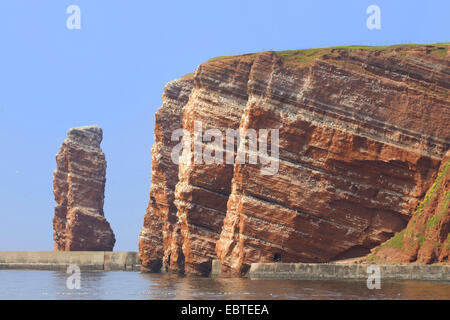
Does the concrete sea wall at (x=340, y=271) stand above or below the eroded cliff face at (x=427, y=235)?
below

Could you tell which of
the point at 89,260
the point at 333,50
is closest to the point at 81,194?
the point at 89,260

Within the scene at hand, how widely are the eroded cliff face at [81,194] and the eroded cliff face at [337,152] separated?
1571 inches


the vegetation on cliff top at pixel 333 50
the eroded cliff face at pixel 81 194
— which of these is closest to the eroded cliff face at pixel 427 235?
the vegetation on cliff top at pixel 333 50

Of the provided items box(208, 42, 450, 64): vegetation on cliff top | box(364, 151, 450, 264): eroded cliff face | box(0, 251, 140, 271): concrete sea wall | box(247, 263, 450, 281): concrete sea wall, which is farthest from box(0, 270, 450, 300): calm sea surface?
box(0, 251, 140, 271): concrete sea wall

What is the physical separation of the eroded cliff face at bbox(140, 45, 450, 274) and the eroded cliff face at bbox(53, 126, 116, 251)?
131 ft

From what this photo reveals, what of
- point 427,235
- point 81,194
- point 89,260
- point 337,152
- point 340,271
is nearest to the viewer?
point 340,271

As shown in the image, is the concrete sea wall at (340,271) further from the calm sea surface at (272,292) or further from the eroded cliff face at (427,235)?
the eroded cliff face at (427,235)

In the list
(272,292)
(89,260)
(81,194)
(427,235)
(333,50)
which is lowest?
(89,260)

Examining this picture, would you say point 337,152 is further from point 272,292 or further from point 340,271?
point 272,292

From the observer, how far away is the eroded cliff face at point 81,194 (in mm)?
103750

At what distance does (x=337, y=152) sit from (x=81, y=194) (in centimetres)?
5056

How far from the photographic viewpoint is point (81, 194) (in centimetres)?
10512

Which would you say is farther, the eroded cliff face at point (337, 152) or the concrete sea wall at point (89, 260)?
the concrete sea wall at point (89, 260)

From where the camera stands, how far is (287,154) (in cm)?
6512
